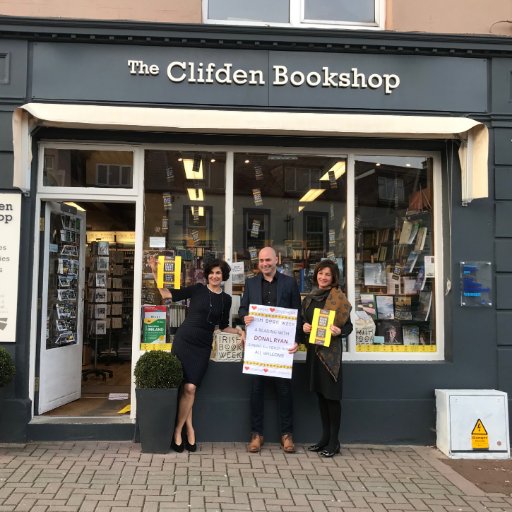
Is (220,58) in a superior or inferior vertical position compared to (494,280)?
superior

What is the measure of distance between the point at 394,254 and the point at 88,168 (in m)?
3.60

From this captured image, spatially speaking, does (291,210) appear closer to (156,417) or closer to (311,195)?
(311,195)

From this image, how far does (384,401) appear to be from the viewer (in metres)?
5.55

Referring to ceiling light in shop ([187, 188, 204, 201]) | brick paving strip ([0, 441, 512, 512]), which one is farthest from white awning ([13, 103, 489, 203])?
brick paving strip ([0, 441, 512, 512])

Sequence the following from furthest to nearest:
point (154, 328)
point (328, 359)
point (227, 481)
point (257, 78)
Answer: point (154, 328), point (257, 78), point (328, 359), point (227, 481)

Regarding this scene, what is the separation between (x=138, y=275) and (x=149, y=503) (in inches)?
94.7

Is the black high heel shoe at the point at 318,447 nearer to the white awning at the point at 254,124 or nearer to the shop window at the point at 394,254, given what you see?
the shop window at the point at 394,254

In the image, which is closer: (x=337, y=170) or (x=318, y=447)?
(x=318, y=447)

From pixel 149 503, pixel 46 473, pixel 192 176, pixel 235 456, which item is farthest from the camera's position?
pixel 192 176

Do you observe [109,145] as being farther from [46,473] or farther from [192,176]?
[46,473]

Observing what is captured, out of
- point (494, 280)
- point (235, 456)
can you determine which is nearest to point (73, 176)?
point (235, 456)

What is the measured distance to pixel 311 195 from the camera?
614cm

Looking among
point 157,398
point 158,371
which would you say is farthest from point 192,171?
point 157,398

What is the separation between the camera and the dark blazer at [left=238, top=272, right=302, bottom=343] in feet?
17.4
